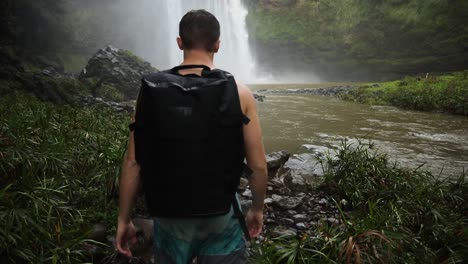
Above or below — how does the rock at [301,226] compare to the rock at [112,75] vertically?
below

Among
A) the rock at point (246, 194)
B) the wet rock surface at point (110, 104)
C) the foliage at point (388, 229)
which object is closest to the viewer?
the foliage at point (388, 229)

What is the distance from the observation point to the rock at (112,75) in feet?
60.0

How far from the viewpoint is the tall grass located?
263 centimetres

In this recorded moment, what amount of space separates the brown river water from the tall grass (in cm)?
490

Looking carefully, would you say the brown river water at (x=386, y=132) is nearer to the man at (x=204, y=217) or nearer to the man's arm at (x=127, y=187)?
the man at (x=204, y=217)

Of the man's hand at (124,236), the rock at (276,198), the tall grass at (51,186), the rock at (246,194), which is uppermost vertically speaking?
the man's hand at (124,236)

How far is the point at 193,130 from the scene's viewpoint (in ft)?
4.88

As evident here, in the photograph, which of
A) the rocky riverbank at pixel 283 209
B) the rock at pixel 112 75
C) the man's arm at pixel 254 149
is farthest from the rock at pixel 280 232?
the rock at pixel 112 75

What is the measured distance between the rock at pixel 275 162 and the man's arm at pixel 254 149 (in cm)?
397

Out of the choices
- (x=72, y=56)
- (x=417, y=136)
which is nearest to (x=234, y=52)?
(x=72, y=56)

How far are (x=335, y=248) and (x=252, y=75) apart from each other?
5277 cm

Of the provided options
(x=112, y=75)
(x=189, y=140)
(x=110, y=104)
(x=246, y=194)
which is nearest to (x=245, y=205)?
(x=246, y=194)

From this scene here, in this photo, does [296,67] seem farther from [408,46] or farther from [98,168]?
[98,168]

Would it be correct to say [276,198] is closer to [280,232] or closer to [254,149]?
[280,232]
